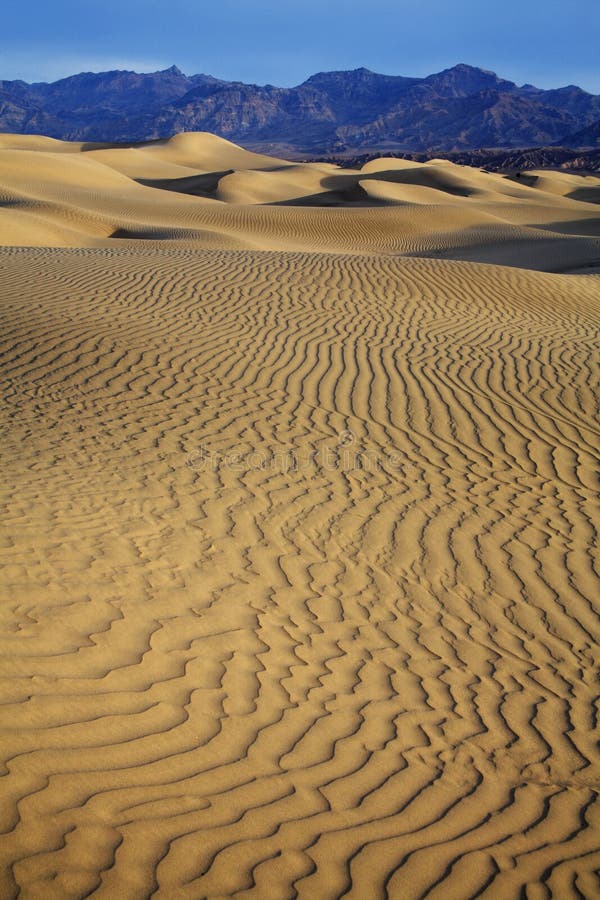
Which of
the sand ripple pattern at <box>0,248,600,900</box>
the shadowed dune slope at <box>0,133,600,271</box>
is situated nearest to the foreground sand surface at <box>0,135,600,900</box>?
the sand ripple pattern at <box>0,248,600,900</box>

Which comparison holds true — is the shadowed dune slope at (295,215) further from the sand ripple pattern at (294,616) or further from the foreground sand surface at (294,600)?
the sand ripple pattern at (294,616)

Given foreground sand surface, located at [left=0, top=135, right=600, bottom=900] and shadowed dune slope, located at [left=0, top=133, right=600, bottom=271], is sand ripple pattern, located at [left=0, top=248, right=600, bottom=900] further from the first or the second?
shadowed dune slope, located at [left=0, top=133, right=600, bottom=271]

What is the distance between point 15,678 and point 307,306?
32.7ft

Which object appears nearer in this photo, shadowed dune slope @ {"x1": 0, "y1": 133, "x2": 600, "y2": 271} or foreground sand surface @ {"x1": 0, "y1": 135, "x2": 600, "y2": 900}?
foreground sand surface @ {"x1": 0, "y1": 135, "x2": 600, "y2": 900}

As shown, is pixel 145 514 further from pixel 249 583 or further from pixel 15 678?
pixel 15 678

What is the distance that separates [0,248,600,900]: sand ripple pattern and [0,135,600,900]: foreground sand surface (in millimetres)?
17

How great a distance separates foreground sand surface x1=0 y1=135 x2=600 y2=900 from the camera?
312 cm

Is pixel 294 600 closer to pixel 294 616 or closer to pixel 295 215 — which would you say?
pixel 294 616

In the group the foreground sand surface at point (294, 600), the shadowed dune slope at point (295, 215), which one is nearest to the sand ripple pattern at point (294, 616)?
the foreground sand surface at point (294, 600)

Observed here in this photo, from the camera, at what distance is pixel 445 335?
39.2ft

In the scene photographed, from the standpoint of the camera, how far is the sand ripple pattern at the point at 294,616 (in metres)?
3.11

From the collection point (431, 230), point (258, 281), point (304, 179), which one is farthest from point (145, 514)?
point (304, 179)

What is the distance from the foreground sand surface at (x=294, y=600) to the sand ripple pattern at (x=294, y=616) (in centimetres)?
2

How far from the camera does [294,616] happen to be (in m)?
4.99
